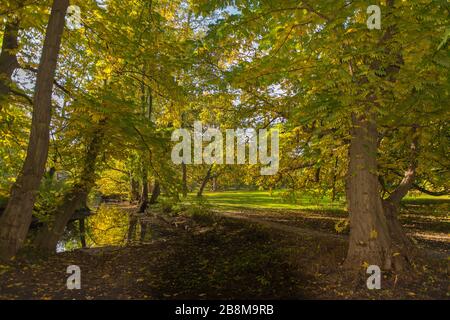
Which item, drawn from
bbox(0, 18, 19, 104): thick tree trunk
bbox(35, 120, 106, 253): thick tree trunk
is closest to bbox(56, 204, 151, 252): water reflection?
bbox(35, 120, 106, 253): thick tree trunk

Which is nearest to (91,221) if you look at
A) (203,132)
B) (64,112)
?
(203,132)

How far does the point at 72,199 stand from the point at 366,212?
858 cm

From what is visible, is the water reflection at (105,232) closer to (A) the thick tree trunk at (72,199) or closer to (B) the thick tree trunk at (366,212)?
(A) the thick tree trunk at (72,199)

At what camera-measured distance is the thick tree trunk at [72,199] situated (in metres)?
10.1

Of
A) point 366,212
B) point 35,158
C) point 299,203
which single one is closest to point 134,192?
point 299,203

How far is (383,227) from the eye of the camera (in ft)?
26.7

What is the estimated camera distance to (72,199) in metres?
10.7

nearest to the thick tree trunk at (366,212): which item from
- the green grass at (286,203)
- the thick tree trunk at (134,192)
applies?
the green grass at (286,203)

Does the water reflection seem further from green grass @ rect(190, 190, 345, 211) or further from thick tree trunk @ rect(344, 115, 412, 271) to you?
thick tree trunk @ rect(344, 115, 412, 271)

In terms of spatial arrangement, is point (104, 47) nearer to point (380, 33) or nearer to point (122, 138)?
point (122, 138)

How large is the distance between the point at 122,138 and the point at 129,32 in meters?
3.44

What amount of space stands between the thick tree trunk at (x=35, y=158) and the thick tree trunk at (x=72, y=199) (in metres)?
2.10

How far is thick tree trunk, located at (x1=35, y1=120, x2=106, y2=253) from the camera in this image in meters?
10.1

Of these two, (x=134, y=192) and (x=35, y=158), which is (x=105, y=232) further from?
(x=134, y=192)
